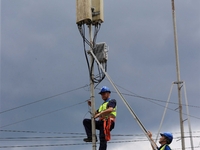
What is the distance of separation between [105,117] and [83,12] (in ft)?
10.1

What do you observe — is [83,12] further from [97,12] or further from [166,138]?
[166,138]

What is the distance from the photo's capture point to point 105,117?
12008mm

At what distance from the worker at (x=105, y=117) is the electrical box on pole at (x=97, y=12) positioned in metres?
2.12

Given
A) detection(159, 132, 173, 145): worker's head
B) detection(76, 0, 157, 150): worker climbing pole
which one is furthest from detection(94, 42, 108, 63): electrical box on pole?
detection(159, 132, 173, 145): worker's head

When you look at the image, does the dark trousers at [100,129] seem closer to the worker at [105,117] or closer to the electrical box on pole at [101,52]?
the worker at [105,117]

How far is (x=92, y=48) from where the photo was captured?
42.3ft

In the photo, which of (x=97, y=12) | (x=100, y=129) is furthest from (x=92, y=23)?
(x=100, y=129)

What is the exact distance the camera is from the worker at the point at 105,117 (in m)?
11.8

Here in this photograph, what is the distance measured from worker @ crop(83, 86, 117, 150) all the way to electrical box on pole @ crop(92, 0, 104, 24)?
2115 millimetres

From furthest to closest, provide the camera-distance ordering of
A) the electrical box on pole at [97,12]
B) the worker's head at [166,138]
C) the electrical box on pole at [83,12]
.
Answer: the electrical box on pole at [97,12] → the electrical box on pole at [83,12] → the worker's head at [166,138]

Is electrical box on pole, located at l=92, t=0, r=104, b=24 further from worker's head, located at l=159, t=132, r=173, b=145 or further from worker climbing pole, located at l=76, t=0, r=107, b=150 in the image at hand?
worker's head, located at l=159, t=132, r=173, b=145

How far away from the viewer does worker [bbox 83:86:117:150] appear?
1182cm

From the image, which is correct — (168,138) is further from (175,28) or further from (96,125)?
(175,28)

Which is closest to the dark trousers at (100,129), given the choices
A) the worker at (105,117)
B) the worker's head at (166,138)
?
the worker at (105,117)
